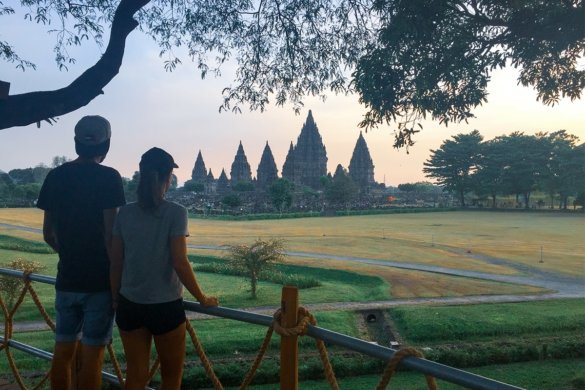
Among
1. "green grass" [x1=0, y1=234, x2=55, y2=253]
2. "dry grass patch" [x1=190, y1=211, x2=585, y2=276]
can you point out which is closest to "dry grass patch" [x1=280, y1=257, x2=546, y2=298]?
"dry grass patch" [x1=190, y1=211, x2=585, y2=276]

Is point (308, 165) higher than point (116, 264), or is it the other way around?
point (308, 165)

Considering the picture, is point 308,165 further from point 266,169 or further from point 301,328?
point 301,328

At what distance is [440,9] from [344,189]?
64.9 metres

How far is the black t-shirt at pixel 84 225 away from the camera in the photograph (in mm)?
2926

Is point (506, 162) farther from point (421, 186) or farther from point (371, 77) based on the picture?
point (371, 77)

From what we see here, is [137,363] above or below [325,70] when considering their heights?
below

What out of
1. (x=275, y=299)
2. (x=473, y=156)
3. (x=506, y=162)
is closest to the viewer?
(x=275, y=299)

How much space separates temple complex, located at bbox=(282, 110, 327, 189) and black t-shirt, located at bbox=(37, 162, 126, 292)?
87463 millimetres

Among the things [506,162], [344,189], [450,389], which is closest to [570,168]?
[506,162]

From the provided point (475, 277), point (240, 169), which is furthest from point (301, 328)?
point (240, 169)

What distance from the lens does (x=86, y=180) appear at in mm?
2939

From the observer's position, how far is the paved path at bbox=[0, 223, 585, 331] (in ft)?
45.2

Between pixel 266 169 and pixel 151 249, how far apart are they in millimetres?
89349

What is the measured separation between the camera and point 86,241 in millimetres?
2932
